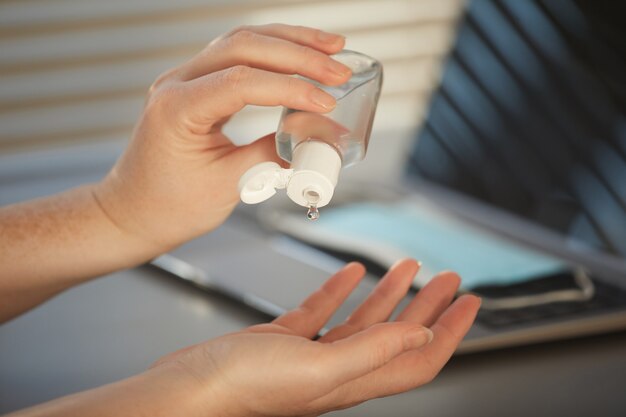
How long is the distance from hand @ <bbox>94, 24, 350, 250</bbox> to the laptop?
5.5 inches

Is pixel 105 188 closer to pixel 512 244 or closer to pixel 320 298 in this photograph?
pixel 320 298

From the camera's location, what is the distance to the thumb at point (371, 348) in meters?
0.68

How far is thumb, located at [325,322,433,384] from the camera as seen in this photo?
2.23 ft

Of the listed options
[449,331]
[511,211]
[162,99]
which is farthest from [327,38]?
[511,211]

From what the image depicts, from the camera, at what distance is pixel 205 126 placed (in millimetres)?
846

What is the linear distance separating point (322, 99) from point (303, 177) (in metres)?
0.08

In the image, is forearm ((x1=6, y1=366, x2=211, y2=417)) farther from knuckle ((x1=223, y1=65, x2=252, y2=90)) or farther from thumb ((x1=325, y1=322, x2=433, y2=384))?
knuckle ((x1=223, y1=65, x2=252, y2=90))

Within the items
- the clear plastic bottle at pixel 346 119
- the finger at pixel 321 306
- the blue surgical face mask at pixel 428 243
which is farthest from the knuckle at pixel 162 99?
the blue surgical face mask at pixel 428 243

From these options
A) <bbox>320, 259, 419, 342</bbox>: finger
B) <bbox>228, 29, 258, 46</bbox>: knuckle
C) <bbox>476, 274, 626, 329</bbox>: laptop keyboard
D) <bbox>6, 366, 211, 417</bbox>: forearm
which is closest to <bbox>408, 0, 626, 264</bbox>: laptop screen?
<bbox>476, 274, 626, 329</bbox>: laptop keyboard

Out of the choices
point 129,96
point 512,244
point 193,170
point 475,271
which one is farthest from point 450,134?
point 129,96

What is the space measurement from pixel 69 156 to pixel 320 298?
0.87 metres

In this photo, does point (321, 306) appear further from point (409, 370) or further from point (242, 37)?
point (242, 37)

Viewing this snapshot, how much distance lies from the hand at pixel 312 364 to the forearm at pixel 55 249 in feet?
0.76

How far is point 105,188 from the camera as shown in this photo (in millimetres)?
963
